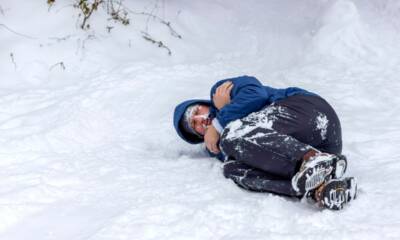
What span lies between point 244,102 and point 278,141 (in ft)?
1.10

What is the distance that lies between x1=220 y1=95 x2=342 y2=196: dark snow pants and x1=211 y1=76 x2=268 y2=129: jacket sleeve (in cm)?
9

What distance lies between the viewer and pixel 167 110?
11.4 ft

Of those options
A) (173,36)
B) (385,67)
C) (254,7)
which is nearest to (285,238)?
(385,67)

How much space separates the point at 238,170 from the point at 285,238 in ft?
1.94

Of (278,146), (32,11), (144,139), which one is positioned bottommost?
(144,139)

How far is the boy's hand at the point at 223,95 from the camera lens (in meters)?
2.84

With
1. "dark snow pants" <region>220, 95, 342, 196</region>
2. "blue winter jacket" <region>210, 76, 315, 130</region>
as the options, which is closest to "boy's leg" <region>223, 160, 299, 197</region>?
"dark snow pants" <region>220, 95, 342, 196</region>

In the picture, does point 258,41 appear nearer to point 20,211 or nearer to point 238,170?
point 238,170

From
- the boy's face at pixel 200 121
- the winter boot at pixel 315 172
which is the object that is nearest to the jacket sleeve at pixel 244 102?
the boy's face at pixel 200 121

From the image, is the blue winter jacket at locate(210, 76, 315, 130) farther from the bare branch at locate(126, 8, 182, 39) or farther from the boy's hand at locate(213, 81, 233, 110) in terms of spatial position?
the bare branch at locate(126, 8, 182, 39)

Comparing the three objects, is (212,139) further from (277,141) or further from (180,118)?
(277,141)

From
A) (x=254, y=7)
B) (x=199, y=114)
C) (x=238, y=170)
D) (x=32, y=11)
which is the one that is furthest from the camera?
(x=254, y=7)

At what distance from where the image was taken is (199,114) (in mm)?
2998

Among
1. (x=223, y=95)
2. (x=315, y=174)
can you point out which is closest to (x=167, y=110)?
(x=223, y=95)
